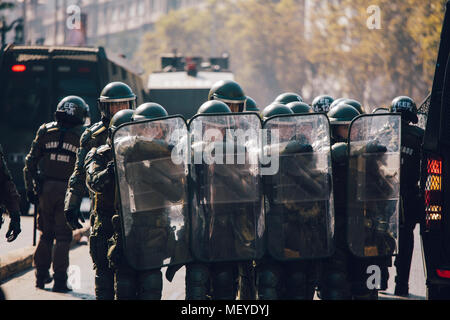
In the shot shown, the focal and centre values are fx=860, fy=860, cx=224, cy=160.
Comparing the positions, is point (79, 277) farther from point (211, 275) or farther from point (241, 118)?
point (241, 118)

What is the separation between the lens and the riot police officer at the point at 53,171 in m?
8.27

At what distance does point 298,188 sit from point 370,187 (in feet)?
1.79

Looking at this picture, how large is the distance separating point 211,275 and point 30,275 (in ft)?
11.7

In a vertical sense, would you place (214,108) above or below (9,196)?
above

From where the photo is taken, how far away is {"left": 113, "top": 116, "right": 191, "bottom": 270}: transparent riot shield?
576 centimetres

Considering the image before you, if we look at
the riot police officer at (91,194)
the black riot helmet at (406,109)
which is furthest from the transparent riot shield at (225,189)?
the black riot helmet at (406,109)

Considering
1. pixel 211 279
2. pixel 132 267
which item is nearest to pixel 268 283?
pixel 211 279

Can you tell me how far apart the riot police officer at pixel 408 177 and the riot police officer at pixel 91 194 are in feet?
8.43

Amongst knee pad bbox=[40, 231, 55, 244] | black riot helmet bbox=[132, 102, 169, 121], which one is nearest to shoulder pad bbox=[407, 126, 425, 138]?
black riot helmet bbox=[132, 102, 169, 121]

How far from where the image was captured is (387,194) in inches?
242

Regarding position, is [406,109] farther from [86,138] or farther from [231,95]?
[86,138]

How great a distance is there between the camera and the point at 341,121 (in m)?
6.85

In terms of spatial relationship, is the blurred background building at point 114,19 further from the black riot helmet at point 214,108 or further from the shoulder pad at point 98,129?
the black riot helmet at point 214,108

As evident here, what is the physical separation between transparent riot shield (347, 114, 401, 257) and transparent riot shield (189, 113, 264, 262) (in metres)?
0.70
